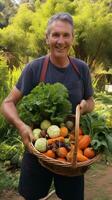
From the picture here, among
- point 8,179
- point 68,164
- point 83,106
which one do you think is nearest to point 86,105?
point 83,106

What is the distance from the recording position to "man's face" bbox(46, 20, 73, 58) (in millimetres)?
3076

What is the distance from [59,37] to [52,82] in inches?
13.9

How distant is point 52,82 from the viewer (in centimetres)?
320

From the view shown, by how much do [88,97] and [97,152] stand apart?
0.57 meters

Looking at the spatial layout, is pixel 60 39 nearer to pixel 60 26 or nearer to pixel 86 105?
pixel 60 26

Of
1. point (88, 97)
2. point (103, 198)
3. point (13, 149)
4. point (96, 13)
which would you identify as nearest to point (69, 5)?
point (96, 13)

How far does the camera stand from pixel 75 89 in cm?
323

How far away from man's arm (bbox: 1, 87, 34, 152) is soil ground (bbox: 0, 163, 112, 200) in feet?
6.77

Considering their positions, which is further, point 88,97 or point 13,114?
point 88,97

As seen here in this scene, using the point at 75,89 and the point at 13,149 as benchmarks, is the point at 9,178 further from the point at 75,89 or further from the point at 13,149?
the point at 75,89

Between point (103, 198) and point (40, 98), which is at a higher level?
point (40, 98)

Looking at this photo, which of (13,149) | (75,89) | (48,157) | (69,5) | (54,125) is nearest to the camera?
(48,157)

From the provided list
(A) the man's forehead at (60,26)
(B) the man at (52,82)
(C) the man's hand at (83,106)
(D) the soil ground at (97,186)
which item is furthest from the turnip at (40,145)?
(D) the soil ground at (97,186)

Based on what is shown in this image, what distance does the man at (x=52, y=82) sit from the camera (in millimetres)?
3107
